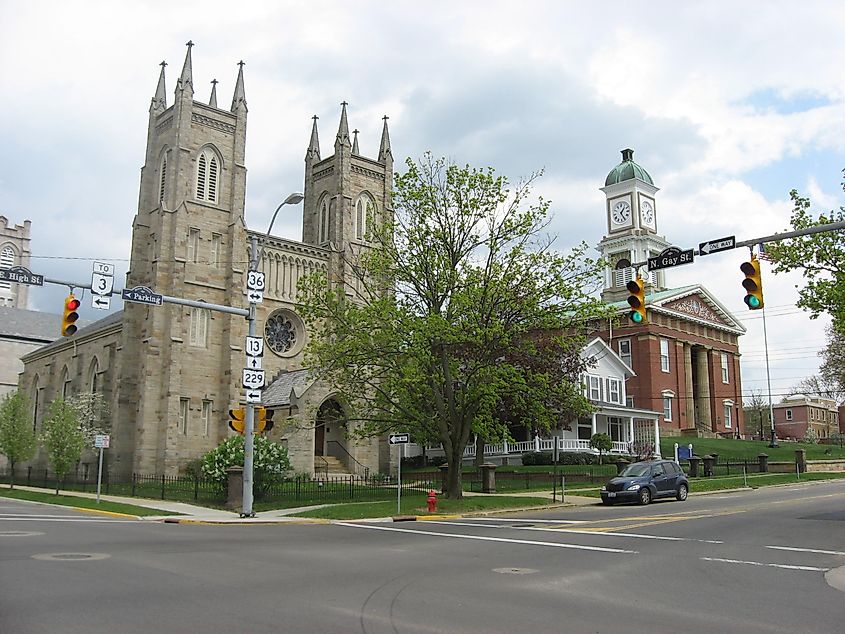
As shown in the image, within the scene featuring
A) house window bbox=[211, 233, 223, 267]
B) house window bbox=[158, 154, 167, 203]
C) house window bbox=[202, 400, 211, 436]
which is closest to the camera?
house window bbox=[202, 400, 211, 436]

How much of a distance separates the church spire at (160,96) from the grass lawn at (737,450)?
40701mm

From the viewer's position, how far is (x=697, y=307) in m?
67.2

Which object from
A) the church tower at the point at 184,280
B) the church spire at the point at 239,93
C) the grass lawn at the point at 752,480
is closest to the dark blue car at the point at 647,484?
the grass lawn at the point at 752,480

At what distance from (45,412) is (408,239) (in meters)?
45.2

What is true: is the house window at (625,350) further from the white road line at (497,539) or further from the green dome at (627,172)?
the white road line at (497,539)

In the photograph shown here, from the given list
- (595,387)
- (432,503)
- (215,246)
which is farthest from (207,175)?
(432,503)

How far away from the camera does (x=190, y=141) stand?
4819cm

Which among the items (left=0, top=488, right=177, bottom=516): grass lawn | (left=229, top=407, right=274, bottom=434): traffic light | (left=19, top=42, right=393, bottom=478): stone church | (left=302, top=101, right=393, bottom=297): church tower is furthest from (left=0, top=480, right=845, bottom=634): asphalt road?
(left=302, top=101, right=393, bottom=297): church tower

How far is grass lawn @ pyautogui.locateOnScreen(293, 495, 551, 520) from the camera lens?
77.4 ft

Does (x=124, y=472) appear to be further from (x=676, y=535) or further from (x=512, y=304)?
(x=676, y=535)

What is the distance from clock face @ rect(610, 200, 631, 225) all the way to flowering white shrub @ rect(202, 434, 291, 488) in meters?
53.9

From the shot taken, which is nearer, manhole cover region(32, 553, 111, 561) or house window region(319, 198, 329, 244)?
manhole cover region(32, 553, 111, 561)

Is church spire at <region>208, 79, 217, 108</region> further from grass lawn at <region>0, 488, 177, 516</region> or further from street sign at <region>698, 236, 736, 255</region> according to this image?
street sign at <region>698, 236, 736, 255</region>

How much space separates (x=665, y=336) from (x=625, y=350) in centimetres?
345
